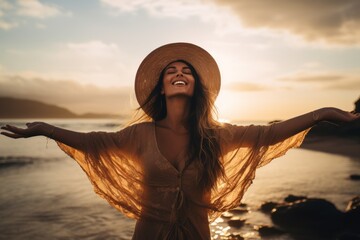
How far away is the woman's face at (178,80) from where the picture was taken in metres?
3.33

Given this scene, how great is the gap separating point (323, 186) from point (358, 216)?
23.9 ft

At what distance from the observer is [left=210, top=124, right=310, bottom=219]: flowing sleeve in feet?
10.2

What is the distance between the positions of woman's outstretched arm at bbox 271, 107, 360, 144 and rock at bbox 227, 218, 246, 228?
742 cm

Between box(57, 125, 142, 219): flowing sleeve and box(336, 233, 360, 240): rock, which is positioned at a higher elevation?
box(57, 125, 142, 219): flowing sleeve

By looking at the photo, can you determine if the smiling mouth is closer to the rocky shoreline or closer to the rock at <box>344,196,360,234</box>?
the rocky shoreline

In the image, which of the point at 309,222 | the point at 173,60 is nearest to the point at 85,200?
the point at 309,222

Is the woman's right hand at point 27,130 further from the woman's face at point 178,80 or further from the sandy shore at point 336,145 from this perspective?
the sandy shore at point 336,145

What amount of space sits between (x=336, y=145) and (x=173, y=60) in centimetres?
3613

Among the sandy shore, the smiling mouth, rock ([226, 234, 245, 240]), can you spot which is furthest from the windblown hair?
the sandy shore

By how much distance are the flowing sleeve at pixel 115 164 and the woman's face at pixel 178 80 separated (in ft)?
1.73

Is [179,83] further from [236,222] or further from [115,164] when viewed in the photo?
[236,222]

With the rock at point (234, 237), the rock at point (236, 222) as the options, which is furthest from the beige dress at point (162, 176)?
the rock at point (236, 222)

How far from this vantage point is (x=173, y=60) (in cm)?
359

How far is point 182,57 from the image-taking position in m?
3.58
